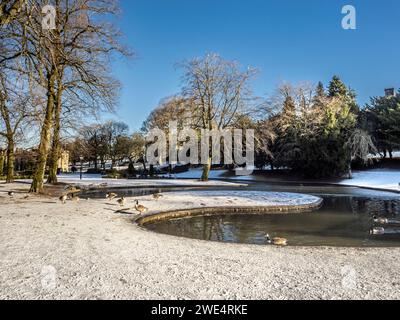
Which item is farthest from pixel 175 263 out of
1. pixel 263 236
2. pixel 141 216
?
pixel 141 216

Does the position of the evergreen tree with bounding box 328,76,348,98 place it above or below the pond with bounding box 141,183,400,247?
above

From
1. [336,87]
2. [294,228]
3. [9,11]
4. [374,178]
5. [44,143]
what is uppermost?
[336,87]

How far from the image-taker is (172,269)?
4609mm

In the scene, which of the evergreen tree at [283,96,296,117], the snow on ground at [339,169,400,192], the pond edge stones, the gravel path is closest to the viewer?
the gravel path

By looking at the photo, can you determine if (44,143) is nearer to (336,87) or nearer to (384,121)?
(384,121)

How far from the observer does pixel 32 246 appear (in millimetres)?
5816

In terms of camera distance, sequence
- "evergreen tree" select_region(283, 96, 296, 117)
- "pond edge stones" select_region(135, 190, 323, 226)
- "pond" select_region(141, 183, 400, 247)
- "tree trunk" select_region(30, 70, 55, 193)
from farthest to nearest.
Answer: "evergreen tree" select_region(283, 96, 296, 117) → "tree trunk" select_region(30, 70, 55, 193) → "pond edge stones" select_region(135, 190, 323, 226) → "pond" select_region(141, 183, 400, 247)

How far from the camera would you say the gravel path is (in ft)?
12.3

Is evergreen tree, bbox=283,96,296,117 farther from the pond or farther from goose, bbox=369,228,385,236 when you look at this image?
goose, bbox=369,228,385,236

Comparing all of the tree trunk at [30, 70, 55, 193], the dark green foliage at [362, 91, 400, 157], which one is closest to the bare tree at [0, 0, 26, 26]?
the tree trunk at [30, 70, 55, 193]

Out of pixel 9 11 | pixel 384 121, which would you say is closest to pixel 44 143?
pixel 9 11

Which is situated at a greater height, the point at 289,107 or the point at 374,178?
the point at 289,107
